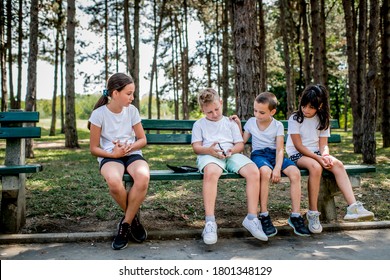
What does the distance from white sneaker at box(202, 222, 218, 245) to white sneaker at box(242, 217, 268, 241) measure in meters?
0.31

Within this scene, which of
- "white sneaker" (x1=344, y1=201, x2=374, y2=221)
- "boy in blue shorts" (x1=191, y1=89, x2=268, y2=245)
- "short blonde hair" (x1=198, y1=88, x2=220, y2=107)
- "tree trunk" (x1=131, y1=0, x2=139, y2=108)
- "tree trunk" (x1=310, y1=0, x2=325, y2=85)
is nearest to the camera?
"boy in blue shorts" (x1=191, y1=89, x2=268, y2=245)

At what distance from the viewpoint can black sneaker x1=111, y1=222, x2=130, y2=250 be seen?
3.53m

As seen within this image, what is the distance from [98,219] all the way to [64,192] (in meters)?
1.49

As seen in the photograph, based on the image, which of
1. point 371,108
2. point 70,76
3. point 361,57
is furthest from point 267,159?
point 70,76

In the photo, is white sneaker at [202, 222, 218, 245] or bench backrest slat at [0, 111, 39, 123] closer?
white sneaker at [202, 222, 218, 245]

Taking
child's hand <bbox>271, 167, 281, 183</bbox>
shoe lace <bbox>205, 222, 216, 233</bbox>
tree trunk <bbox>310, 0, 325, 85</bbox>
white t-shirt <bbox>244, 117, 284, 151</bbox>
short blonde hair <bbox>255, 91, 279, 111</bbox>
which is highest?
tree trunk <bbox>310, 0, 325, 85</bbox>

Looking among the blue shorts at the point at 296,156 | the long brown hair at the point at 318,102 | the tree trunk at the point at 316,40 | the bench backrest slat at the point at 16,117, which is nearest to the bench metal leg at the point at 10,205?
the bench backrest slat at the point at 16,117

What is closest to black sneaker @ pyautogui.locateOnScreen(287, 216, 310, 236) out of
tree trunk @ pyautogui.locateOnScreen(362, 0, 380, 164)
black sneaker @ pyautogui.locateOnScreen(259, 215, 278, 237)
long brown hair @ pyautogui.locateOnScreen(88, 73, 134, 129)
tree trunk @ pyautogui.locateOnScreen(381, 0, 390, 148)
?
black sneaker @ pyautogui.locateOnScreen(259, 215, 278, 237)

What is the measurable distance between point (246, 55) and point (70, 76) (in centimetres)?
871

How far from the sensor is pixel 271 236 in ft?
12.6

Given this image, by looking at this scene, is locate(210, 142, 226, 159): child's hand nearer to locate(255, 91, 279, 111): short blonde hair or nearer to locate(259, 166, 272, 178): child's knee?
locate(259, 166, 272, 178): child's knee

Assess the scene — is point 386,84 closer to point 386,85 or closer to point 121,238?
point 386,85

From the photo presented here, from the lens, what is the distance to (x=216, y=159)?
404 centimetres
